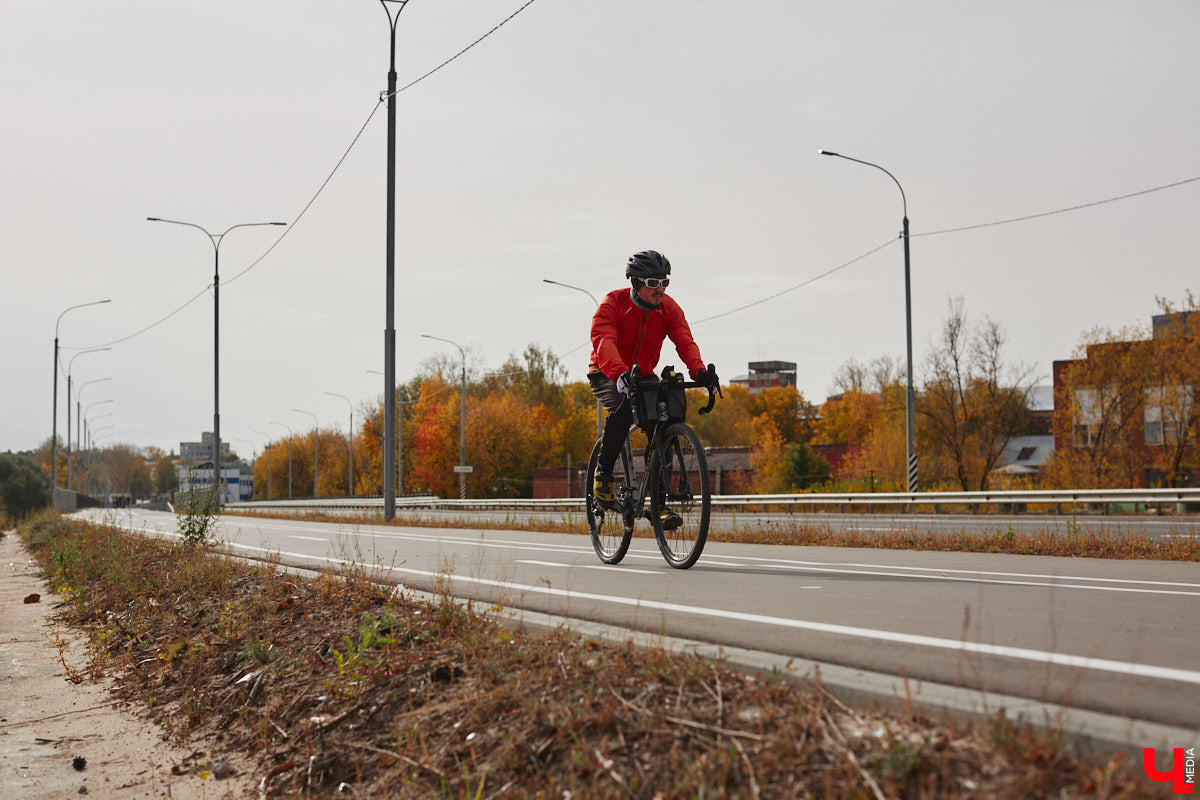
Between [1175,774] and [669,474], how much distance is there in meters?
5.20

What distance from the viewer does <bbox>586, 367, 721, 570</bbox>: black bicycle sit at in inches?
306

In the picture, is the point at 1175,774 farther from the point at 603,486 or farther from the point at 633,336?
the point at 603,486

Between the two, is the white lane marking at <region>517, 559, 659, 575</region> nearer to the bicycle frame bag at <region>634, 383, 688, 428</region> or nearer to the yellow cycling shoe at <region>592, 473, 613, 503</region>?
the yellow cycling shoe at <region>592, 473, 613, 503</region>

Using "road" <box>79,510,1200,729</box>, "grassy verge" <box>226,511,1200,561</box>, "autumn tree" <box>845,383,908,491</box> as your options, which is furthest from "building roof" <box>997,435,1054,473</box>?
"road" <box>79,510,1200,729</box>

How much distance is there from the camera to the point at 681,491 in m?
7.88

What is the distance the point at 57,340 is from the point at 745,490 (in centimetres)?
4040

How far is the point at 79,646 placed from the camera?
970 centimetres

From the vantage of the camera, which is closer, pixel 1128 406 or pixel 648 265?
pixel 648 265

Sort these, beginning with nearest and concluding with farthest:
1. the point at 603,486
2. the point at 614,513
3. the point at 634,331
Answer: the point at 634,331 → the point at 603,486 → the point at 614,513

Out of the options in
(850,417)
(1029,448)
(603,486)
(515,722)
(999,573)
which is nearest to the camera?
(515,722)

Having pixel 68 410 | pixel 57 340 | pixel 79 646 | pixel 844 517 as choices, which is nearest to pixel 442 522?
pixel 844 517

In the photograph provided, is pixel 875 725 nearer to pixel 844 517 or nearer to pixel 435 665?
pixel 435 665

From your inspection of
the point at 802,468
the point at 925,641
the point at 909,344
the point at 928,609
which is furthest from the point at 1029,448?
the point at 925,641

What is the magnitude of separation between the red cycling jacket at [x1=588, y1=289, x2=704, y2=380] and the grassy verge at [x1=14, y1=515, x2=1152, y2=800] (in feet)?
7.92
